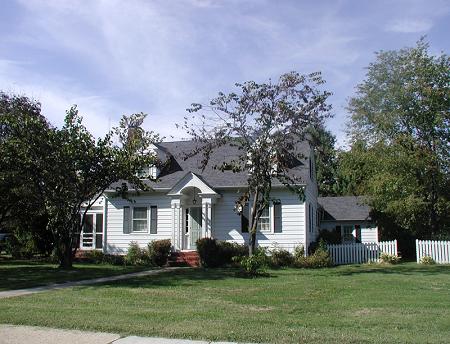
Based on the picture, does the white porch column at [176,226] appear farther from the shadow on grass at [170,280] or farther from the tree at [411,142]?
the tree at [411,142]

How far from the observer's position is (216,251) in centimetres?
2377

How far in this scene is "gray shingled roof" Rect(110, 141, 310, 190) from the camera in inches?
1016

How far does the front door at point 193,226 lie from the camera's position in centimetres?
2631

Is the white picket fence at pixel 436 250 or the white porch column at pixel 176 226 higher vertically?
the white porch column at pixel 176 226

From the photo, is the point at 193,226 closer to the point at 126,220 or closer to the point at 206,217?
the point at 206,217

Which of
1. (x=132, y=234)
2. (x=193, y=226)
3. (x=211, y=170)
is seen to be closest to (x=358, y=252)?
(x=193, y=226)

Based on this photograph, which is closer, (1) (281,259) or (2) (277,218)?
(1) (281,259)

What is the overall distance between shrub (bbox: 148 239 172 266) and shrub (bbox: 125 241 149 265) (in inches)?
18.1

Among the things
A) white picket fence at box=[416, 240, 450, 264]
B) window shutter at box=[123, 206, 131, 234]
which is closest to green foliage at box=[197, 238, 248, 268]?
window shutter at box=[123, 206, 131, 234]

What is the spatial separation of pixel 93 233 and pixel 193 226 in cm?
650

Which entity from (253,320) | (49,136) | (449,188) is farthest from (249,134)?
(449,188)

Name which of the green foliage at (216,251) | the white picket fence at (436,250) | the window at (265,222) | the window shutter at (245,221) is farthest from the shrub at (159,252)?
the white picket fence at (436,250)

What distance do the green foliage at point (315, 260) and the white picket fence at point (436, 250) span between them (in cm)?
560

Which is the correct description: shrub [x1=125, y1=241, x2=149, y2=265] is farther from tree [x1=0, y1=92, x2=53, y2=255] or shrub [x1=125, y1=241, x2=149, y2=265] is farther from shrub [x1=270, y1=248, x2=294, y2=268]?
shrub [x1=270, y1=248, x2=294, y2=268]
